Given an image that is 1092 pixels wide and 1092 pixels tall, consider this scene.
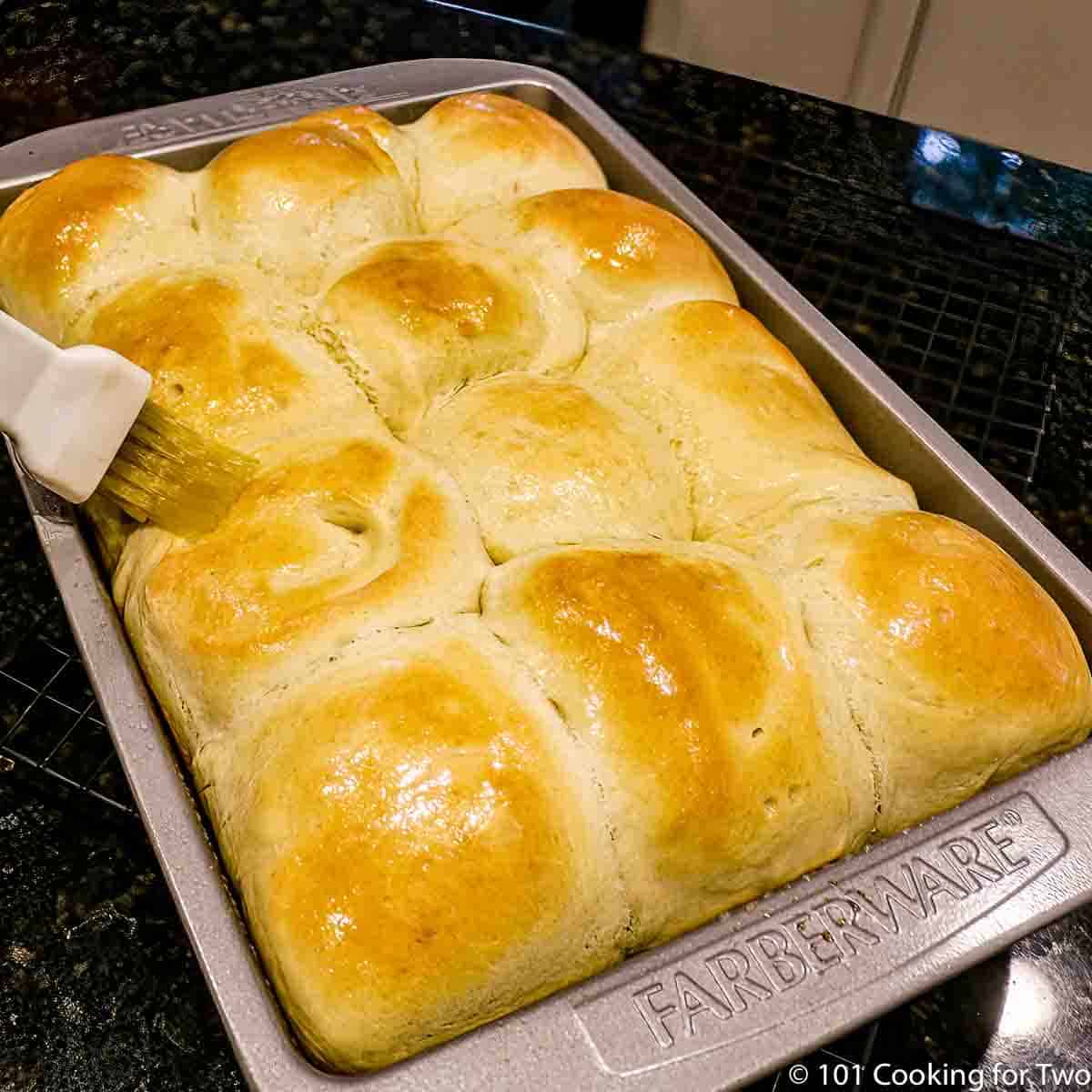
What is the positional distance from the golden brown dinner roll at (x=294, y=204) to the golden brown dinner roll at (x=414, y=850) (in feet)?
1.89

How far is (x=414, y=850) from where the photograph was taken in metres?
0.73

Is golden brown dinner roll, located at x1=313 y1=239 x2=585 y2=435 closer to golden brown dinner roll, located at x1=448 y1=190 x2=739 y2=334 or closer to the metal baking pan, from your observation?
golden brown dinner roll, located at x1=448 y1=190 x2=739 y2=334

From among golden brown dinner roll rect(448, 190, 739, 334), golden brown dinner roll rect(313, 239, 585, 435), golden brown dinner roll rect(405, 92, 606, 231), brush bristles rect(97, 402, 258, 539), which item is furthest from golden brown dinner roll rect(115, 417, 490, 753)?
golden brown dinner roll rect(405, 92, 606, 231)

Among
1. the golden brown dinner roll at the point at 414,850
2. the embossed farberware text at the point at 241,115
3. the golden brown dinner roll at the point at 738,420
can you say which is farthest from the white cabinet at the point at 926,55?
the golden brown dinner roll at the point at 414,850

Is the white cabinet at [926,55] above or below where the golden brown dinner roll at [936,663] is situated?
above

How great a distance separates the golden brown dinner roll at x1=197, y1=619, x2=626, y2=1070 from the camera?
71 cm

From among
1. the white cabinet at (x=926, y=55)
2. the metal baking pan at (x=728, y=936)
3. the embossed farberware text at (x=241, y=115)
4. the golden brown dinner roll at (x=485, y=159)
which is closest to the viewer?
the metal baking pan at (x=728, y=936)

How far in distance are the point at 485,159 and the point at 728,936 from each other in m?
0.99

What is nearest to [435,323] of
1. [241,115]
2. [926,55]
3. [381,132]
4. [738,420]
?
[738,420]

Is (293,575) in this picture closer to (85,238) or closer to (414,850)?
(414,850)

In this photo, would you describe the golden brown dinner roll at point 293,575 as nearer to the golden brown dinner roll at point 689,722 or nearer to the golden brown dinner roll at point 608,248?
the golden brown dinner roll at point 689,722

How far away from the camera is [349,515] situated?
910 millimetres

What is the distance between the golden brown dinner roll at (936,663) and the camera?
0.88 metres

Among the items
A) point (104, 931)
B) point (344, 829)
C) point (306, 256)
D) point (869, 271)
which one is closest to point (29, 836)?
point (104, 931)
